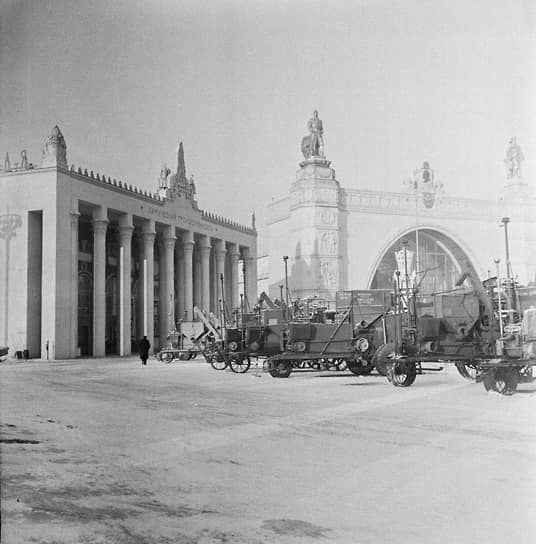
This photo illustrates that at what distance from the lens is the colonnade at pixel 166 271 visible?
75.6 ft

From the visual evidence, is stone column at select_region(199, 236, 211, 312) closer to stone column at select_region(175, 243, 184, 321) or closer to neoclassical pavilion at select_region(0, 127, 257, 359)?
neoclassical pavilion at select_region(0, 127, 257, 359)

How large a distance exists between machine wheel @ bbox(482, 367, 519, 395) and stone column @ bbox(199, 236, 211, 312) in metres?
20.2

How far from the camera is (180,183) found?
17.7 feet

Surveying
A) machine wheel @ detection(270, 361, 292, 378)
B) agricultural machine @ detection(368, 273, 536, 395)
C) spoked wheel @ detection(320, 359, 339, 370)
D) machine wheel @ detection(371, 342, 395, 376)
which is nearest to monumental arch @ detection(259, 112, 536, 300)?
spoked wheel @ detection(320, 359, 339, 370)

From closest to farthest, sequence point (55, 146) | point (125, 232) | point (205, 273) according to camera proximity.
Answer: point (55, 146) → point (125, 232) → point (205, 273)

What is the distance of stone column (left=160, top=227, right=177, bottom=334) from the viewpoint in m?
26.9

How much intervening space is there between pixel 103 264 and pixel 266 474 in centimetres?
2093

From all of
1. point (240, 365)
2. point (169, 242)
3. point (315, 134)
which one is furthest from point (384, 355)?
point (169, 242)

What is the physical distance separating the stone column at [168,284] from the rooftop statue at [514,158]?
22095 mm

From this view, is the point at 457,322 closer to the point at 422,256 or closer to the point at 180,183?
the point at 180,183

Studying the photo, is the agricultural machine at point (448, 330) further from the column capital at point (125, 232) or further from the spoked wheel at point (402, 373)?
the column capital at point (125, 232)

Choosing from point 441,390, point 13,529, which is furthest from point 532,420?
point 441,390

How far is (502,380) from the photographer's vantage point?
7738 mm

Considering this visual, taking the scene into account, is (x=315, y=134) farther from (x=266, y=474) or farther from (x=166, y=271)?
(x=166, y=271)
